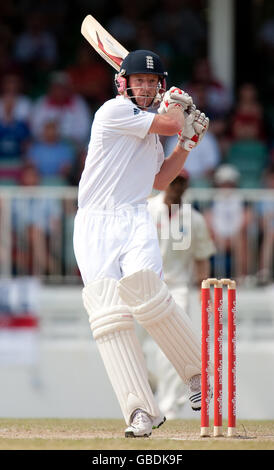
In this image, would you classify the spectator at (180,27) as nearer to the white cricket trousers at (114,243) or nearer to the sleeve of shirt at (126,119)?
the sleeve of shirt at (126,119)

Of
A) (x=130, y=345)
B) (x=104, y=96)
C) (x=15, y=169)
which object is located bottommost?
(x=130, y=345)

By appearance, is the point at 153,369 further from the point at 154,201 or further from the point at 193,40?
the point at 193,40

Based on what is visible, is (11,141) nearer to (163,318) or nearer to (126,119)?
(126,119)

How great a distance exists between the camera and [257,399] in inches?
400

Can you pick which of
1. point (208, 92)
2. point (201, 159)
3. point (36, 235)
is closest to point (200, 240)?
point (36, 235)

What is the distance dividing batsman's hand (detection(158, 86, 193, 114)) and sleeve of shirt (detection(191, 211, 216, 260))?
2.70m

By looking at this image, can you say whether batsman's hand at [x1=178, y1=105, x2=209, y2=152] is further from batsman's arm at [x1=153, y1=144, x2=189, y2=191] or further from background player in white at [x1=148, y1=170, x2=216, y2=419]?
background player in white at [x1=148, y1=170, x2=216, y2=419]

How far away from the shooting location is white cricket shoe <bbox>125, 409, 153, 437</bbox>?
17.7ft

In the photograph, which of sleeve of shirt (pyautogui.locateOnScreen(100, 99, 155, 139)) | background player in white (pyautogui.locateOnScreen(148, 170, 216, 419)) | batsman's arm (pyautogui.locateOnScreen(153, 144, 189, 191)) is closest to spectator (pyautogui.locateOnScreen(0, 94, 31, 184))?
background player in white (pyautogui.locateOnScreen(148, 170, 216, 419))

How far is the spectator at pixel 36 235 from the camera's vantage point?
33.8ft

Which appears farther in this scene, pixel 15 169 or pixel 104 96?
pixel 104 96

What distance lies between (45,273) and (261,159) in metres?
2.59

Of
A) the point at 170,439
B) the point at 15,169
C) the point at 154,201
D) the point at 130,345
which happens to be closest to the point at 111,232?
the point at 130,345

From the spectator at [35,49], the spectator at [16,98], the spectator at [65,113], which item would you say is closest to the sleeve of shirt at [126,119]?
the spectator at [65,113]
